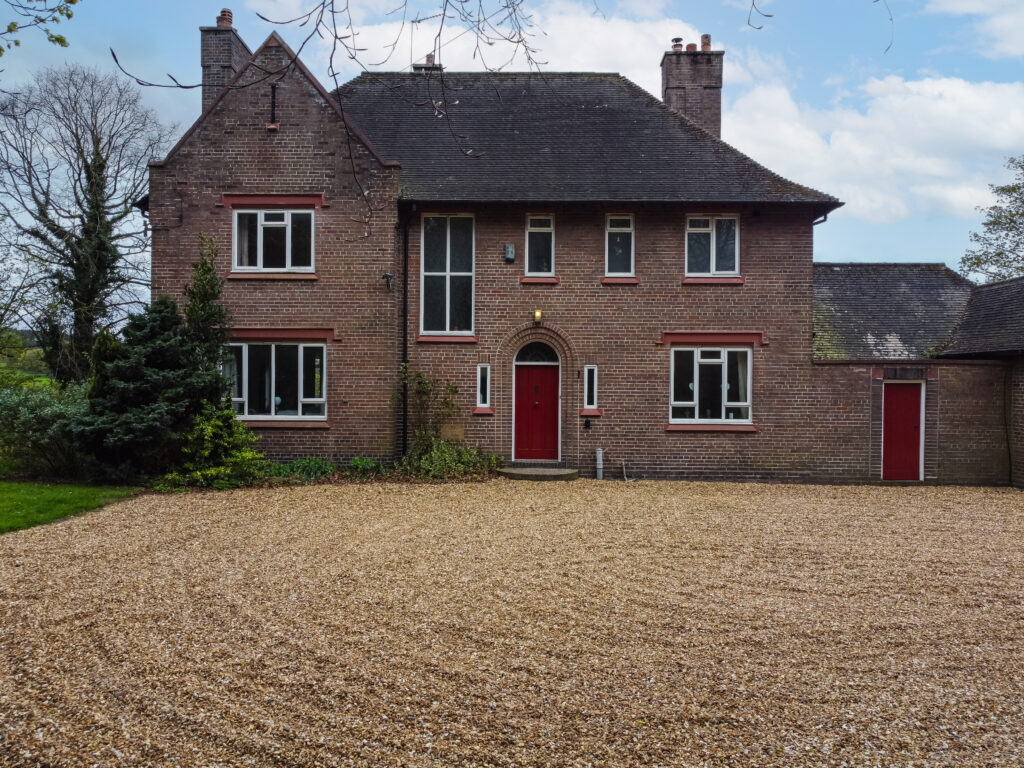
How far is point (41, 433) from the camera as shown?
12.6m

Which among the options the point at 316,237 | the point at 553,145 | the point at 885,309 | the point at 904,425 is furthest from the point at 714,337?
the point at 316,237

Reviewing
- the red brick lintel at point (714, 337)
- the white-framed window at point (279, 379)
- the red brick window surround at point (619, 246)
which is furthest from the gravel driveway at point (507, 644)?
the red brick window surround at point (619, 246)

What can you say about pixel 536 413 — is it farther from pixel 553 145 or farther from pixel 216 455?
pixel 216 455

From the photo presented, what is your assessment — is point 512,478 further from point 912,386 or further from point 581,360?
point 912,386

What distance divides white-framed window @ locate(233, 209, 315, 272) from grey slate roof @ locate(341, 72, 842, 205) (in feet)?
7.73

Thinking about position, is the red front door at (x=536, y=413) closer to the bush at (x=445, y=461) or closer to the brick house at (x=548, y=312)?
the brick house at (x=548, y=312)

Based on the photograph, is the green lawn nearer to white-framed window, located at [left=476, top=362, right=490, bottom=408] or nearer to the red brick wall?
the red brick wall

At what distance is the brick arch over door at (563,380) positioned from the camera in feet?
49.1

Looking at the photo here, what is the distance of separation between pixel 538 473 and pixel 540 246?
4936 millimetres

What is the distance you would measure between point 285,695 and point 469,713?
45.5 inches

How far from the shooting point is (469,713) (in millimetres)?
4043

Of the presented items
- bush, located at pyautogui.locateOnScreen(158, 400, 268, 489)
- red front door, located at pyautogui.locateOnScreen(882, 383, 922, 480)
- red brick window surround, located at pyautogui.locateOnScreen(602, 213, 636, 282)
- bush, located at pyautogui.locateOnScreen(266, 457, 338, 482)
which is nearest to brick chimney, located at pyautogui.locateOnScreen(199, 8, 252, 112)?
bush, located at pyautogui.locateOnScreen(158, 400, 268, 489)

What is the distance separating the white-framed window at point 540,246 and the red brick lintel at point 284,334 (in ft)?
14.8

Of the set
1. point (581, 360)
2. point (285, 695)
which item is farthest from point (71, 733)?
point (581, 360)
